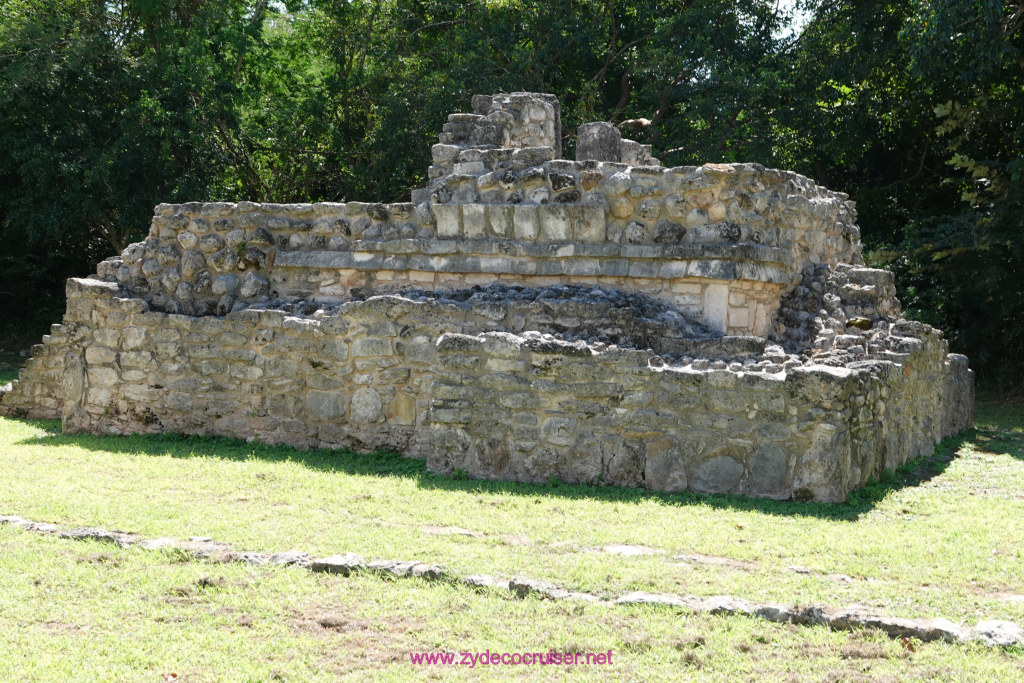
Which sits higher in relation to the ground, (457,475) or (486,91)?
(486,91)

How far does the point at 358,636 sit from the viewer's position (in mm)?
4316

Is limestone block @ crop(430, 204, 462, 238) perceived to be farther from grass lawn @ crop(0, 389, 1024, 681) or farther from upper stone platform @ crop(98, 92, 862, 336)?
grass lawn @ crop(0, 389, 1024, 681)

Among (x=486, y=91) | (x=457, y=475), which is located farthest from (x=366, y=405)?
(x=486, y=91)

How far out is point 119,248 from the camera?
62.6 feet

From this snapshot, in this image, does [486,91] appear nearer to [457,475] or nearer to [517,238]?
[517,238]

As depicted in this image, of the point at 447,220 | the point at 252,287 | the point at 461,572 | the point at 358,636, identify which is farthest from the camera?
the point at 252,287

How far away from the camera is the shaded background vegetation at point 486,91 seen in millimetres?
15875

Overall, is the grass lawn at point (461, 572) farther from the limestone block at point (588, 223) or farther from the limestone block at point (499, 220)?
the limestone block at point (588, 223)

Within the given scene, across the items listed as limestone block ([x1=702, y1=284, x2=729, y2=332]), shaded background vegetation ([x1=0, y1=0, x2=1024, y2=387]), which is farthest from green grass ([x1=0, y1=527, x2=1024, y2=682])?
shaded background vegetation ([x1=0, y1=0, x2=1024, y2=387])

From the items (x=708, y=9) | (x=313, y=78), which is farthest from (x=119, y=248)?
(x=708, y=9)

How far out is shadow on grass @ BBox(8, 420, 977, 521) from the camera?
6.75 metres

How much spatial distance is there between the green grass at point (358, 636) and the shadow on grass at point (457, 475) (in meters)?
2.26

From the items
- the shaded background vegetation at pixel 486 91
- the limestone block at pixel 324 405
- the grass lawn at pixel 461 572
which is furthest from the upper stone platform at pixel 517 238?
the shaded background vegetation at pixel 486 91

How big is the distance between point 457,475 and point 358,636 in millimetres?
3294
